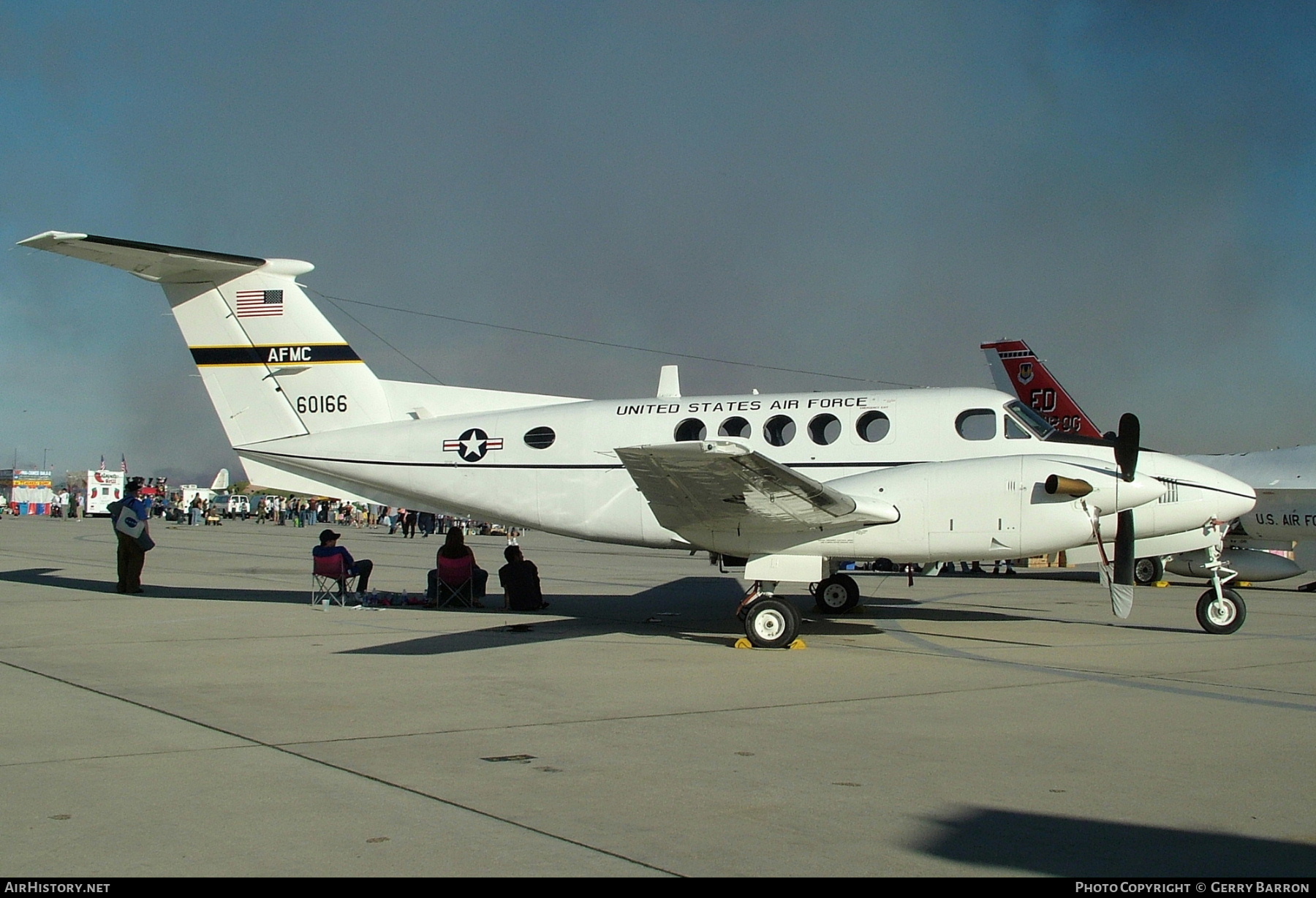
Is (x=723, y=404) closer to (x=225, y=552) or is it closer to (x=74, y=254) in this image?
(x=74, y=254)

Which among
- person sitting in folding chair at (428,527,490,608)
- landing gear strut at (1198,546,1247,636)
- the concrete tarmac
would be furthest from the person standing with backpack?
landing gear strut at (1198,546,1247,636)

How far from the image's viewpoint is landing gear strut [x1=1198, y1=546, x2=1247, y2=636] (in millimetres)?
12422

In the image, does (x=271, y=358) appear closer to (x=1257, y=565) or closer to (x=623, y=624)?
(x=623, y=624)

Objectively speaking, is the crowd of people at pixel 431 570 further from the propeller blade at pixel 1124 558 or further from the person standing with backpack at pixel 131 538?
the propeller blade at pixel 1124 558

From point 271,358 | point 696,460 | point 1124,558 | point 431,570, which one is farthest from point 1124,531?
point 271,358

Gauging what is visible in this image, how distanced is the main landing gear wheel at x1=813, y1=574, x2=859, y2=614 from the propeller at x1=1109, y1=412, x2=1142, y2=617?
399 centimetres

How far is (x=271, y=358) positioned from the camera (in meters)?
14.4

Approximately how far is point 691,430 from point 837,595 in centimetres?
366

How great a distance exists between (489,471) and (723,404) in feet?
10.6

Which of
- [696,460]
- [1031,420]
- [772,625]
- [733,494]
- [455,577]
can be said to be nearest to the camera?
[696,460]

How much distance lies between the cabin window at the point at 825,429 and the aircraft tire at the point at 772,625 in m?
2.36

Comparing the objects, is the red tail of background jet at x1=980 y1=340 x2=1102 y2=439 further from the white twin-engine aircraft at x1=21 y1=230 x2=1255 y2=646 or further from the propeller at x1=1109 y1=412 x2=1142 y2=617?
the propeller at x1=1109 y1=412 x2=1142 y2=617

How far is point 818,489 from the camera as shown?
1024 centimetres

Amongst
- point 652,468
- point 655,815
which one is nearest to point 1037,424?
point 652,468
